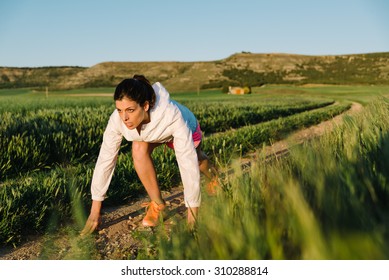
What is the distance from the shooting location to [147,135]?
3.11 meters

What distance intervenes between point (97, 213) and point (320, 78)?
75619mm

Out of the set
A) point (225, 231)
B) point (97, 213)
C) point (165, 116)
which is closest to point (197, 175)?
point (165, 116)

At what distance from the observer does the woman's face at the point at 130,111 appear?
106 inches

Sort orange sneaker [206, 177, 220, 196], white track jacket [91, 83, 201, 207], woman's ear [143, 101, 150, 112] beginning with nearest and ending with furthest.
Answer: orange sneaker [206, 177, 220, 196]
white track jacket [91, 83, 201, 207]
woman's ear [143, 101, 150, 112]

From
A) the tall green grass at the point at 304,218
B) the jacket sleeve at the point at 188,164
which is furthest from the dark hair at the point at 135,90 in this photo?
the tall green grass at the point at 304,218

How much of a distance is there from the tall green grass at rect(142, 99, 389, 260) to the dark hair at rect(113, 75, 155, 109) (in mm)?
1258

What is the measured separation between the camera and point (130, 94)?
2682 mm

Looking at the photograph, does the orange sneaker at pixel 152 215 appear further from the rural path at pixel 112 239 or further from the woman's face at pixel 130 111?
the woman's face at pixel 130 111

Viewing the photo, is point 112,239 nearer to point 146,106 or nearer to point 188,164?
point 188,164

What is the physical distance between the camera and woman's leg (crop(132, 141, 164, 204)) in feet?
11.2

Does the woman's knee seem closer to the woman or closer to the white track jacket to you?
the woman

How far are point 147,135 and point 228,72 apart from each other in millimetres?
84218

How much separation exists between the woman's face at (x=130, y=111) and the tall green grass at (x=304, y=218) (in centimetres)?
125

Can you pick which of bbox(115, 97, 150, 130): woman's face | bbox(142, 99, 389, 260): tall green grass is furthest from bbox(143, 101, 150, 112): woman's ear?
bbox(142, 99, 389, 260): tall green grass
